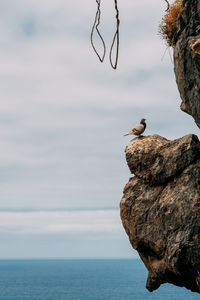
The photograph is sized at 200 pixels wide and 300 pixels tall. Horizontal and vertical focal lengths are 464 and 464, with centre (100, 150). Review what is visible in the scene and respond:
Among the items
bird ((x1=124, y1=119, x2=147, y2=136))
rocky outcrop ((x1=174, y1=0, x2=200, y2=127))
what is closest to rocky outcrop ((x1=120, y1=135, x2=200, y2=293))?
bird ((x1=124, y1=119, x2=147, y2=136))

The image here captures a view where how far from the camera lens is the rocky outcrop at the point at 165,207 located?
17578 mm

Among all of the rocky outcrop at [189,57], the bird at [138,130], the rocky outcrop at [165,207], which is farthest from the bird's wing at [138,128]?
the rocky outcrop at [189,57]

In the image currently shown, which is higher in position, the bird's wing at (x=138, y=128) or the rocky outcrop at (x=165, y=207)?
the bird's wing at (x=138, y=128)

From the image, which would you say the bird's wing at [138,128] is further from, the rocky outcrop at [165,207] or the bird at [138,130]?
the rocky outcrop at [165,207]

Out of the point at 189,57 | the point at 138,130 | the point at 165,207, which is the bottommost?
the point at 165,207

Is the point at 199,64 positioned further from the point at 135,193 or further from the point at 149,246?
the point at 149,246

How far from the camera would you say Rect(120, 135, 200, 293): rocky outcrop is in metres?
17.6

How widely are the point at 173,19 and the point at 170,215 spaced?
8698 mm

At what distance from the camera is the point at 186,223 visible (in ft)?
57.8

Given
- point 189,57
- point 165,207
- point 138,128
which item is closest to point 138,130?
point 138,128

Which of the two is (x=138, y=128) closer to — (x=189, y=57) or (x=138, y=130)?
(x=138, y=130)

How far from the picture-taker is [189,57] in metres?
18.0

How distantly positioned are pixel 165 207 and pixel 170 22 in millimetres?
8276

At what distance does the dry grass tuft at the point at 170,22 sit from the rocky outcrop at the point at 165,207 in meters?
4.55
